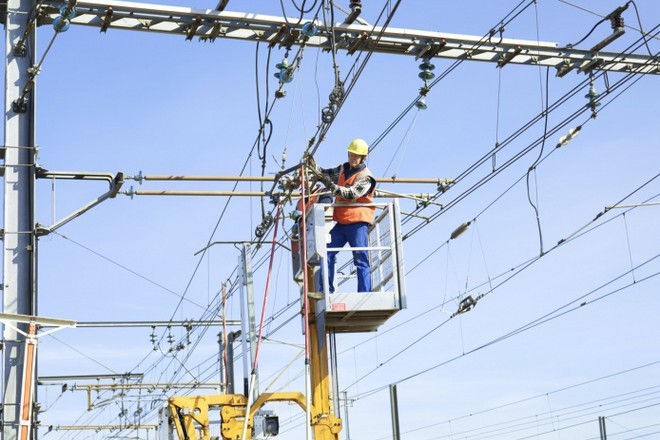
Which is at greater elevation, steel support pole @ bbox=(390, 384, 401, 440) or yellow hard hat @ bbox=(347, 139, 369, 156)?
yellow hard hat @ bbox=(347, 139, 369, 156)

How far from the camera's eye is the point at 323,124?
12.0m

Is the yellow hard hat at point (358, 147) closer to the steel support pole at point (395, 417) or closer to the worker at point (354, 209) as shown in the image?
the worker at point (354, 209)

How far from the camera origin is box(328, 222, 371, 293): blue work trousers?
41.1 ft

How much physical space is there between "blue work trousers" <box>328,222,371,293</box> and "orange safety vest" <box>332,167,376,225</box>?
72mm

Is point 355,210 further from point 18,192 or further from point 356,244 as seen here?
point 18,192

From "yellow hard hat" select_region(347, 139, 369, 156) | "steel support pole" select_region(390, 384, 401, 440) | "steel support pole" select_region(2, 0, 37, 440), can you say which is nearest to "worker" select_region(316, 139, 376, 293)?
"yellow hard hat" select_region(347, 139, 369, 156)

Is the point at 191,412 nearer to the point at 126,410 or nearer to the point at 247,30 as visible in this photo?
the point at 247,30

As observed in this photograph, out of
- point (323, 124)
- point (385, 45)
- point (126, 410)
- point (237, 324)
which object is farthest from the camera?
point (126, 410)

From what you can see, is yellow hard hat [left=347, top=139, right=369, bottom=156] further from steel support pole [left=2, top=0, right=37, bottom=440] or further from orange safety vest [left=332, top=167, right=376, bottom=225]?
steel support pole [left=2, top=0, right=37, bottom=440]

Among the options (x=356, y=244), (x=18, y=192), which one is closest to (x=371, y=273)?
(x=356, y=244)

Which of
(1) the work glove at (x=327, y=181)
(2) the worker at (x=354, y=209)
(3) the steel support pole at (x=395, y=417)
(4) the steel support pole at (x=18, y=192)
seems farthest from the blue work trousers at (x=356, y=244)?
(3) the steel support pole at (x=395, y=417)

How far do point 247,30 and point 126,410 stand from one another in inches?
953

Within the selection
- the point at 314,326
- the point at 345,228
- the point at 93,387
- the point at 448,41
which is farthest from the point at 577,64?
the point at 93,387

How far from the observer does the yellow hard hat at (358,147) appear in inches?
507
